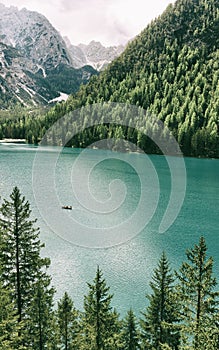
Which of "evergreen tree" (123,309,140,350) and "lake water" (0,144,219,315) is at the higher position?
"lake water" (0,144,219,315)

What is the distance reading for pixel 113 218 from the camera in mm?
69438

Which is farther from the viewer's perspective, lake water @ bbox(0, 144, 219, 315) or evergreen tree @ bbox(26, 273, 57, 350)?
lake water @ bbox(0, 144, 219, 315)

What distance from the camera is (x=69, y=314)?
26.7m

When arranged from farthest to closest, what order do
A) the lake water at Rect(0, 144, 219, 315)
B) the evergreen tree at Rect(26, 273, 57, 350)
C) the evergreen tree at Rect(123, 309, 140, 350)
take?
the lake water at Rect(0, 144, 219, 315), the evergreen tree at Rect(123, 309, 140, 350), the evergreen tree at Rect(26, 273, 57, 350)

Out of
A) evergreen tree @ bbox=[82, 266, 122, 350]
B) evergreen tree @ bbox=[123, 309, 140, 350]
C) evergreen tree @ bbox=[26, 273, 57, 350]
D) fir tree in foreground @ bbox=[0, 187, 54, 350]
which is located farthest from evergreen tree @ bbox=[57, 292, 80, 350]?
evergreen tree @ bbox=[123, 309, 140, 350]

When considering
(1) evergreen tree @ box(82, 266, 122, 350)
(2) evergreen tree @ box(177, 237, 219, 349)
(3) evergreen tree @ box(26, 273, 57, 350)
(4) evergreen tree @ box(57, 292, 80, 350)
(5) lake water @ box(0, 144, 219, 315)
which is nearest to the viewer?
(2) evergreen tree @ box(177, 237, 219, 349)

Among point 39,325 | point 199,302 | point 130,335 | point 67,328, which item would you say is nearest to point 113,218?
point 130,335

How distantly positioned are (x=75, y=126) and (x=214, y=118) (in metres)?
73.6

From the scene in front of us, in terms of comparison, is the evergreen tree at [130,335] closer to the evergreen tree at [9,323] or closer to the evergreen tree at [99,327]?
the evergreen tree at [99,327]

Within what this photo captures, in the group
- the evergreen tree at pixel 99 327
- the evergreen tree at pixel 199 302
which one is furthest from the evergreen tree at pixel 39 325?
the evergreen tree at pixel 199 302

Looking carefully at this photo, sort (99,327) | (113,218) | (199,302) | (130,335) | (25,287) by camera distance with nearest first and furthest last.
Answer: (199,302)
(99,327)
(25,287)
(130,335)
(113,218)

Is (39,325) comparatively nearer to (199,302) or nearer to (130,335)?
(130,335)

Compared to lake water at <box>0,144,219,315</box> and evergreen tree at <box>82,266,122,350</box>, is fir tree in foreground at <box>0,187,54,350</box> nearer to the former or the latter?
evergreen tree at <box>82,266,122,350</box>

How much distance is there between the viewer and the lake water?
44406mm
